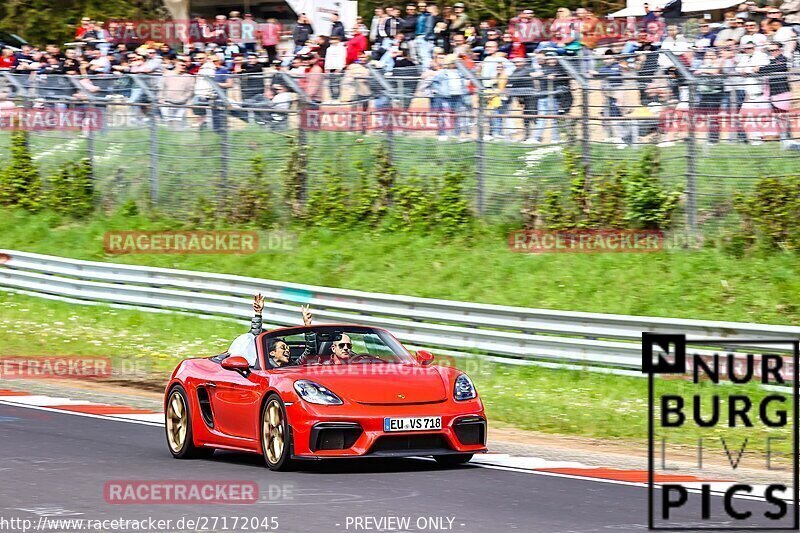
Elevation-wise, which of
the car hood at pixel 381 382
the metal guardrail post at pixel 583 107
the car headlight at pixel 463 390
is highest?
the metal guardrail post at pixel 583 107

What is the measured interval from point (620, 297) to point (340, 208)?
21.3 ft

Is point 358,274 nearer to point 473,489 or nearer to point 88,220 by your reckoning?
point 88,220

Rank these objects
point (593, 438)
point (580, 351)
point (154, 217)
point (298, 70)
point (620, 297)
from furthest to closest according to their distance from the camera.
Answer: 1. point (154, 217)
2. point (298, 70)
3. point (620, 297)
4. point (580, 351)
5. point (593, 438)

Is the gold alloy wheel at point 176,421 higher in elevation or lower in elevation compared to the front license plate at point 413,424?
lower

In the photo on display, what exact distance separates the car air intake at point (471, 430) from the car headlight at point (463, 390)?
8.5 inches

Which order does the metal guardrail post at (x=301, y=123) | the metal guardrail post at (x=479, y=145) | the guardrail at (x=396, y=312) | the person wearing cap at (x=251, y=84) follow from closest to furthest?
the guardrail at (x=396, y=312) < the metal guardrail post at (x=479, y=145) < the metal guardrail post at (x=301, y=123) < the person wearing cap at (x=251, y=84)

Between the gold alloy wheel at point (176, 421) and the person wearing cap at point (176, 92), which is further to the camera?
the person wearing cap at point (176, 92)

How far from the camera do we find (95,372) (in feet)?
59.2

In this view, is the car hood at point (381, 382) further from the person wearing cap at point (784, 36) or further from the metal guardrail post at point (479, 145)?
the metal guardrail post at point (479, 145)

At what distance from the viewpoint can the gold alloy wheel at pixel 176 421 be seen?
11.1 metres

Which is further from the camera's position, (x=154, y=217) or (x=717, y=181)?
(x=154, y=217)

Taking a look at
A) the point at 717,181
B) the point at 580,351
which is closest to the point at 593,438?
the point at 580,351

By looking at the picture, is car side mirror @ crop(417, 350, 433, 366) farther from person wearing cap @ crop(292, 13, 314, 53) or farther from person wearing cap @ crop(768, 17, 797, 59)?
person wearing cap @ crop(292, 13, 314, 53)

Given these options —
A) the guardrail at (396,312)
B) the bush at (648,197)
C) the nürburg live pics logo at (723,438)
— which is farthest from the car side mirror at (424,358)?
the bush at (648,197)
